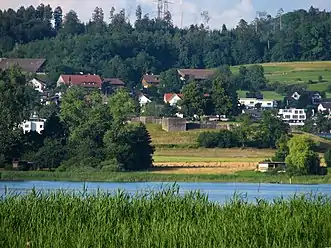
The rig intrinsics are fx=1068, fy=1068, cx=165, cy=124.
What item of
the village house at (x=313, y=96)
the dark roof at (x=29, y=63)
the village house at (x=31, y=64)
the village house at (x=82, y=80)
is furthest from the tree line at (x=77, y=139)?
the village house at (x=31, y=64)

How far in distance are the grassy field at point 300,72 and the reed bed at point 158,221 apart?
284ft

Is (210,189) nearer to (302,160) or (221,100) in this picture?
(302,160)

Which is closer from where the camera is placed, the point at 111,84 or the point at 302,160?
the point at 302,160

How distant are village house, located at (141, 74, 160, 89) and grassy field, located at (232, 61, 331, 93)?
8165 millimetres

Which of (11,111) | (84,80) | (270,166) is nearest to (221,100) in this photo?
(11,111)

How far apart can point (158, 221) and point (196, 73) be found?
99130 mm

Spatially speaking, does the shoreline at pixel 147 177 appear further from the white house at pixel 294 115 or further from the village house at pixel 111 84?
the village house at pixel 111 84

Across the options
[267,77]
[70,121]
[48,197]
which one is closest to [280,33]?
[267,77]

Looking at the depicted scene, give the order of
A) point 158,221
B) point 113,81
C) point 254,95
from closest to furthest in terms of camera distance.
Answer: point 158,221 → point 254,95 → point 113,81

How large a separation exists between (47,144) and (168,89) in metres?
59.0

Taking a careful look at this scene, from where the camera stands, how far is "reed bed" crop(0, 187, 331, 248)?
478 inches

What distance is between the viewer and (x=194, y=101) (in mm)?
A: 70125

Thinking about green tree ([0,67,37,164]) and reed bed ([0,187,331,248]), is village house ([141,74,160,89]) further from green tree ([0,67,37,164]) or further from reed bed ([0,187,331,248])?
reed bed ([0,187,331,248])

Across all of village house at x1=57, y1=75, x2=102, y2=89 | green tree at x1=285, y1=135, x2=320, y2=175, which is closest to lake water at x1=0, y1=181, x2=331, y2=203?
green tree at x1=285, y1=135, x2=320, y2=175
